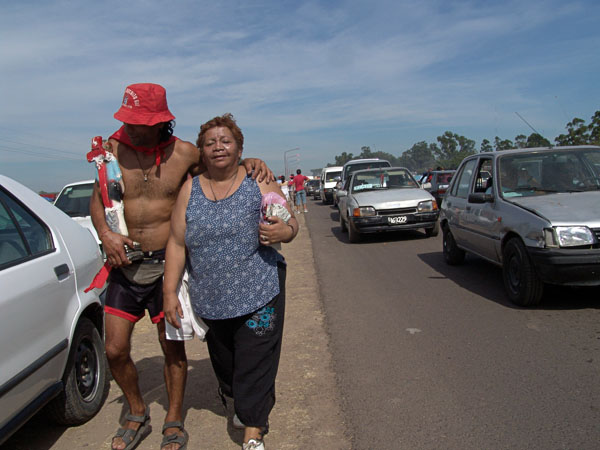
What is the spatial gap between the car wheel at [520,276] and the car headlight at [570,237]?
0.38 meters

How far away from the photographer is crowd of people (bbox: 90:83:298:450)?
9.32 ft

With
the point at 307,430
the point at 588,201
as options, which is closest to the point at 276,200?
the point at 307,430

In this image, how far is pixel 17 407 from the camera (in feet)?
8.86

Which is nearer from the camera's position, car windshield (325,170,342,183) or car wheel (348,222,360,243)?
car wheel (348,222,360,243)

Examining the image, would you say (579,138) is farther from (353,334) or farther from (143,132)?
(143,132)

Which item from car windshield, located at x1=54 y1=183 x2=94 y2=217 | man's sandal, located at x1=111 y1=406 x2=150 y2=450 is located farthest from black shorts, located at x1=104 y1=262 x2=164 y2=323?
car windshield, located at x1=54 y1=183 x2=94 y2=217

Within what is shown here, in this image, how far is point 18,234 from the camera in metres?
3.21

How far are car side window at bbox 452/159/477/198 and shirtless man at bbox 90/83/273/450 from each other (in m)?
5.14

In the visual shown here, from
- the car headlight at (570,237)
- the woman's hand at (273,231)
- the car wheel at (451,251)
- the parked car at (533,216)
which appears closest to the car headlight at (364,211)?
the car wheel at (451,251)

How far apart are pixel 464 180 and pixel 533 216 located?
2.39 meters

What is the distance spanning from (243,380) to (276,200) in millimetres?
990

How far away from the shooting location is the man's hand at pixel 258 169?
3020mm

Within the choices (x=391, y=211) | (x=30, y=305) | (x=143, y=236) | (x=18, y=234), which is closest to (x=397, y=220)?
(x=391, y=211)

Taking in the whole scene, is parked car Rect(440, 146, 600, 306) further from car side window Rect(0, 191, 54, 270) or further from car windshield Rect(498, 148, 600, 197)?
car side window Rect(0, 191, 54, 270)
